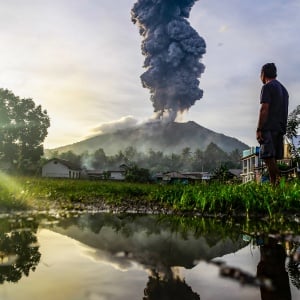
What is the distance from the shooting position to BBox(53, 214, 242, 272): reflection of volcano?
2252 mm

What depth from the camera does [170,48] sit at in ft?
401

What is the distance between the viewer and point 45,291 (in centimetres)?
154

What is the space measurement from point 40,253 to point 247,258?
1.39 metres

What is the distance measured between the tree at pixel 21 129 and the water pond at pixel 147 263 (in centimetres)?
5777

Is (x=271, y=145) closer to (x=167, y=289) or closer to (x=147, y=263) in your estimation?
(x=147, y=263)

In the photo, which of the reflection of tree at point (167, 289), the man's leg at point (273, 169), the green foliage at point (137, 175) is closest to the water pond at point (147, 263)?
the reflection of tree at point (167, 289)

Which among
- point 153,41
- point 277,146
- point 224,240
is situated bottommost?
point 224,240

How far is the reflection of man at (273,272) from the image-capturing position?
1533 millimetres

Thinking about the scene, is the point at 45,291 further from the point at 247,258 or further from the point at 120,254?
the point at 247,258

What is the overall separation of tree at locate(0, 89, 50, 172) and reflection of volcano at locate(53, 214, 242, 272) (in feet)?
187

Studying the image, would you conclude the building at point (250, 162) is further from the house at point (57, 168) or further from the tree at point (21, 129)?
the house at point (57, 168)

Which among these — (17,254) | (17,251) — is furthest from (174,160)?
(17,254)

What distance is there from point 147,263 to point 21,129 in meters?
61.7

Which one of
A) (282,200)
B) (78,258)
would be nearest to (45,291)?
(78,258)
